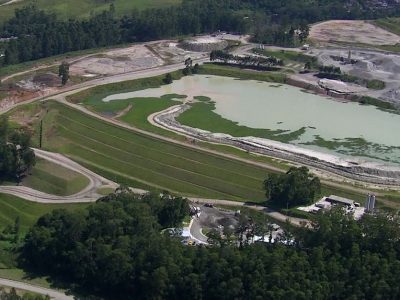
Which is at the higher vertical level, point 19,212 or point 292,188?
point 292,188

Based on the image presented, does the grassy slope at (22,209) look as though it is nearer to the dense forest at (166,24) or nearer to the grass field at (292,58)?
the dense forest at (166,24)

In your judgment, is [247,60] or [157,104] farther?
[247,60]

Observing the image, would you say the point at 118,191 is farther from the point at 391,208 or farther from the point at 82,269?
the point at 391,208

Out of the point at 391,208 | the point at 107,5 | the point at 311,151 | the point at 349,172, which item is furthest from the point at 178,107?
the point at 107,5

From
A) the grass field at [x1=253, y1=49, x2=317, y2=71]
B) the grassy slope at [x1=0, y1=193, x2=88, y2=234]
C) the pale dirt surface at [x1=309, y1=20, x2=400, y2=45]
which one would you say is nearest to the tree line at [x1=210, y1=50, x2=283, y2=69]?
the grass field at [x1=253, y1=49, x2=317, y2=71]

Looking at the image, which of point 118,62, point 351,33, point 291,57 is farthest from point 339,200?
point 351,33

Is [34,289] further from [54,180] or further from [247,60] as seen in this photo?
[247,60]
